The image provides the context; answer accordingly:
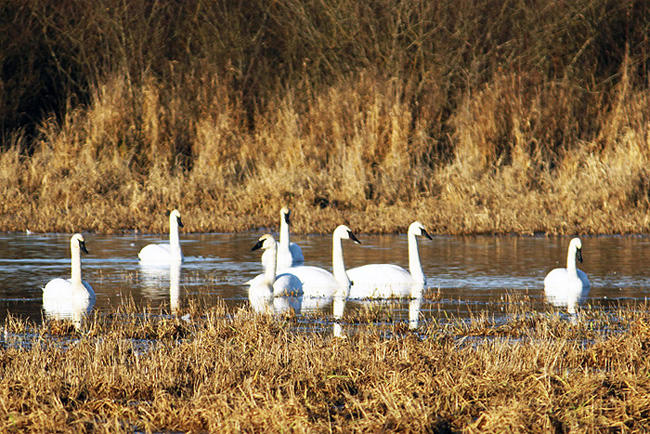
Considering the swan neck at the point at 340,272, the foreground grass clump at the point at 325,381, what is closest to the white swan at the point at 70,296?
the foreground grass clump at the point at 325,381

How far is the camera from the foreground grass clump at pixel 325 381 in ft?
16.0

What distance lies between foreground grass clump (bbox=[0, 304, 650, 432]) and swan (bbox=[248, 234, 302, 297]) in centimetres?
238

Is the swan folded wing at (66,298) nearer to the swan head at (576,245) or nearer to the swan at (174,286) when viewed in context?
the swan at (174,286)

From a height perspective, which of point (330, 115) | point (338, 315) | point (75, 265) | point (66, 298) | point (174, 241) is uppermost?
point (330, 115)

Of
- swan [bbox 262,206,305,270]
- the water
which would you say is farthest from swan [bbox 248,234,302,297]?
swan [bbox 262,206,305,270]

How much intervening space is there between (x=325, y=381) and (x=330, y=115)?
14.7 m

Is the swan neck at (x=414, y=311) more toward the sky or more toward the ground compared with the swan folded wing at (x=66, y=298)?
more toward the ground

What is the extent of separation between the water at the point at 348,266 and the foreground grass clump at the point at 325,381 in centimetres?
186

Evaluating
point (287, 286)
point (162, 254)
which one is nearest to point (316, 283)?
point (287, 286)

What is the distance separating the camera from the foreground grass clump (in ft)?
16.0

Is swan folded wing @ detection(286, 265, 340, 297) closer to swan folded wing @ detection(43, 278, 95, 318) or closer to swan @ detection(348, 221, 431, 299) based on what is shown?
swan @ detection(348, 221, 431, 299)

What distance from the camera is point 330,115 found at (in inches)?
789

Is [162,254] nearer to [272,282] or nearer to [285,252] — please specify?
[285,252]

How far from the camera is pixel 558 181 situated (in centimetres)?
1725
